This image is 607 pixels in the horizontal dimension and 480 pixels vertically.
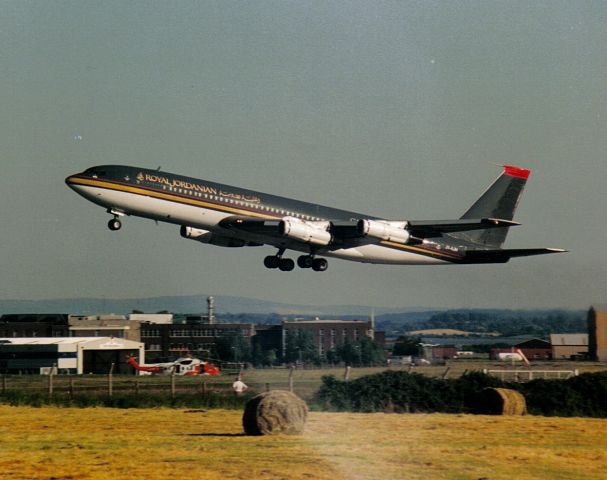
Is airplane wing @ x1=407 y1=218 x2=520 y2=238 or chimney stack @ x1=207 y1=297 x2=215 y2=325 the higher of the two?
airplane wing @ x1=407 y1=218 x2=520 y2=238

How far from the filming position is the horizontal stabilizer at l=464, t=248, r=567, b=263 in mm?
49953

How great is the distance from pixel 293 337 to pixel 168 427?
11942 mm

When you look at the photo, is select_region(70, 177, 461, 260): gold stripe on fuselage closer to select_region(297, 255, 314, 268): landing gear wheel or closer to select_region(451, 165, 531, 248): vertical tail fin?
select_region(297, 255, 314, 268): landing gear wheel

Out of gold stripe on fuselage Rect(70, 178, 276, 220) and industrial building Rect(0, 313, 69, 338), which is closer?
gold stripe on fuselage Rect(70, 178, 276, 220)

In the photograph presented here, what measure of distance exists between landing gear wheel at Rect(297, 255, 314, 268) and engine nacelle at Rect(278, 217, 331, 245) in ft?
8.79

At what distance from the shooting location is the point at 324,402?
119 feet

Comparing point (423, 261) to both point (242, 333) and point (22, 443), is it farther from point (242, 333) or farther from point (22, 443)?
point (22, 443)

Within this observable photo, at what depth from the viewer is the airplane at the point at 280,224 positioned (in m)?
44.2

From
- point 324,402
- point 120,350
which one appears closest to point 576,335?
point 324,402

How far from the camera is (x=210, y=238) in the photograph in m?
52.1

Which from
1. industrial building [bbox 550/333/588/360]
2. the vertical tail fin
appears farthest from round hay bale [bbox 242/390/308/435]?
the vertical tail fin

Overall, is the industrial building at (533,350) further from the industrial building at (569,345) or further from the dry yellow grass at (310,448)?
the dry yellow grass at (310,448)

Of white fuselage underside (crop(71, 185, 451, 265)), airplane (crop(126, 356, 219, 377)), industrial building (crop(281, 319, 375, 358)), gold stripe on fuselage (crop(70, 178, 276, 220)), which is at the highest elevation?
gold stripe on fuselage (crop(70, 178, 276, 220))

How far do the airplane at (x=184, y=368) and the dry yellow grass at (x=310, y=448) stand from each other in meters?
28.9
